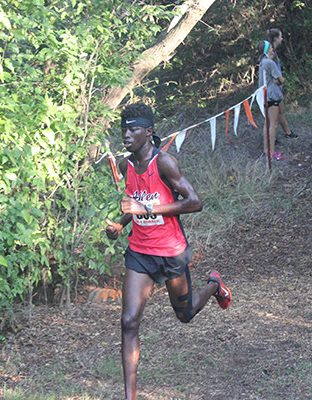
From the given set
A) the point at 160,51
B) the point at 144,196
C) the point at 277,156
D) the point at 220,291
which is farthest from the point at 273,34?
the point at 144,196

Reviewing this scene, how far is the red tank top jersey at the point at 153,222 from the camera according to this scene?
4.54m

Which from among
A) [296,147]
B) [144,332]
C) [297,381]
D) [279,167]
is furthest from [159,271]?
[296,147]

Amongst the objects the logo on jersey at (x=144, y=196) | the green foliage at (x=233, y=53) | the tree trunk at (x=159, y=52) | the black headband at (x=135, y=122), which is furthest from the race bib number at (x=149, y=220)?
the green foliage at (x=233, y=53)

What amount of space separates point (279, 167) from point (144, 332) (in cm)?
516

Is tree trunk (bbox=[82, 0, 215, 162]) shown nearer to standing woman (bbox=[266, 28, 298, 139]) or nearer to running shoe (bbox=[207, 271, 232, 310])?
standing woman (bbox=[266, 28, 298, 139])

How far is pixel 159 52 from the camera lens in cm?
831

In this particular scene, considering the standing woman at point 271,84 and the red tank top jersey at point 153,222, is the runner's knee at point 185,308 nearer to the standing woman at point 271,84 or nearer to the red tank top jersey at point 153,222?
the red tank top jersey at point 153,222

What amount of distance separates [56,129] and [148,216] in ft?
5.46

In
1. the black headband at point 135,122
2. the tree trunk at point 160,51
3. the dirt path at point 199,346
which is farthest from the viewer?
the tree trunk at point 160,51

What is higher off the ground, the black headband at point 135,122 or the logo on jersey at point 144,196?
the black headband at point 135,122

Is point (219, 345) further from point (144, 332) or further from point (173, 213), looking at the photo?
point (173, 213)

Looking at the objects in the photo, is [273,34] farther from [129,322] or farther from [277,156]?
[129,322]

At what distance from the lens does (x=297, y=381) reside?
193 inches

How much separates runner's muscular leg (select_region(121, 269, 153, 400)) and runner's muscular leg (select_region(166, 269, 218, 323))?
21 cm
